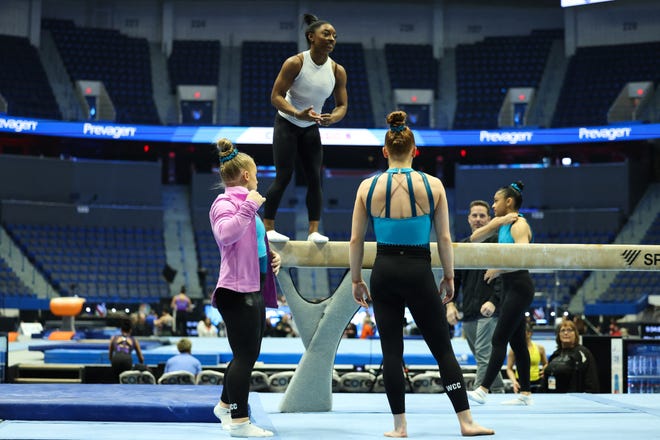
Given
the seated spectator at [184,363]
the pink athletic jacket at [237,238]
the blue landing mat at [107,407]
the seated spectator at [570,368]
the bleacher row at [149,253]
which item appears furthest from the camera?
the bleacher row at [149,253]

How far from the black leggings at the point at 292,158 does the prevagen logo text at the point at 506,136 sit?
2049cm

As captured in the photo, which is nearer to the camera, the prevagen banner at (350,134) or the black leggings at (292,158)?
the black leggings at (292,158)

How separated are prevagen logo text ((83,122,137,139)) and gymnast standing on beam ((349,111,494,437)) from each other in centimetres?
2206

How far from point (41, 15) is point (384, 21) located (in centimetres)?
1183

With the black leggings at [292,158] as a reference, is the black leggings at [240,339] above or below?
below

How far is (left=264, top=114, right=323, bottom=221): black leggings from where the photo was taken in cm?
552

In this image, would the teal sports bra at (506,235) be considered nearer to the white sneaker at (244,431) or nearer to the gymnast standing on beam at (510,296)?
the gymnast standing on beam at (510,296)

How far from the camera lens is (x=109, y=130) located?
25188mm

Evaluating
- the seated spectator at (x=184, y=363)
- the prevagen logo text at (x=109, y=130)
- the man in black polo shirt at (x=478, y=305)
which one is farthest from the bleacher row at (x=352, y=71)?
the man in black polo shirt at (x=478, y=305)

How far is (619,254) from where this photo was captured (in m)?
5.75

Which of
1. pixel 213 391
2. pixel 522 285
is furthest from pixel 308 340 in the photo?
pixel 522 285

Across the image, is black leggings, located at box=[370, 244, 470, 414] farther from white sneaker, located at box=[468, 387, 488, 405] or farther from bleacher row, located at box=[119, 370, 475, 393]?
bleacher row, located at box=[119, 370, 475, 393]

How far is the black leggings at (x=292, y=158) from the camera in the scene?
18.1ft

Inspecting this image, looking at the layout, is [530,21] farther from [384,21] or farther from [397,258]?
[397,258]
